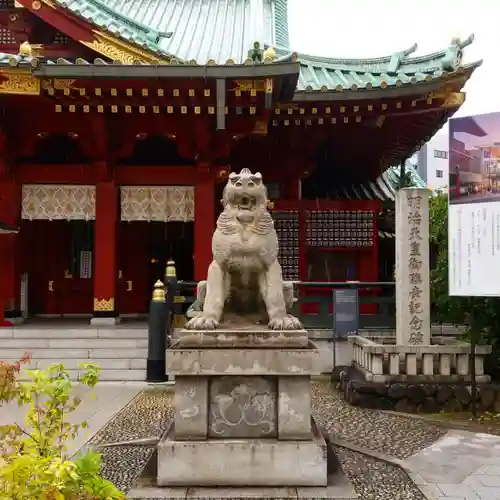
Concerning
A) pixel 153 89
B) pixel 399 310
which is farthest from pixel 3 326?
pixel 399 310

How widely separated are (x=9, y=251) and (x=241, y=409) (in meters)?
8.50

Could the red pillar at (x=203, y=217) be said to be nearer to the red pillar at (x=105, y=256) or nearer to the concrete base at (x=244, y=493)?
the red pillar at (x=105, y=256)

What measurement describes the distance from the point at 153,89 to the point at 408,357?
6247 mm

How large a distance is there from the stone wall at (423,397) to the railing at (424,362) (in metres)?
0.13

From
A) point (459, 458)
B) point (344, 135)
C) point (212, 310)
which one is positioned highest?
point (344, 135)

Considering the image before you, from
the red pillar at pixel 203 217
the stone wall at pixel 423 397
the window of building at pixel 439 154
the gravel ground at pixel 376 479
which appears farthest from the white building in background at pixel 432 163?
the gravel ground at pixel 376 479

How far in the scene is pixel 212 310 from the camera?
457 cm

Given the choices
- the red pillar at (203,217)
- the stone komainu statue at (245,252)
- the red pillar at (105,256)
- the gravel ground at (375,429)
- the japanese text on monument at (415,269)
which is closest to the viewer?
the stone komainu statue at (245,252)

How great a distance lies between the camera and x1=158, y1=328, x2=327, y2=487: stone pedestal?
411 cm

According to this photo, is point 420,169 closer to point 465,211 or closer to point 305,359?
point 465,211

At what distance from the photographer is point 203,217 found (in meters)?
11.2

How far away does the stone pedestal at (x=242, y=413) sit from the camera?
162 inches

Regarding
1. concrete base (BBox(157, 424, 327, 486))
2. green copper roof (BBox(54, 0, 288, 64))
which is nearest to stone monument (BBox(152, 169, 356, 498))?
concrete base (BBox(157, 424, 327, 486))

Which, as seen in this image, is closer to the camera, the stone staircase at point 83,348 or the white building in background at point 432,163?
the stone staircase at point 83,348
